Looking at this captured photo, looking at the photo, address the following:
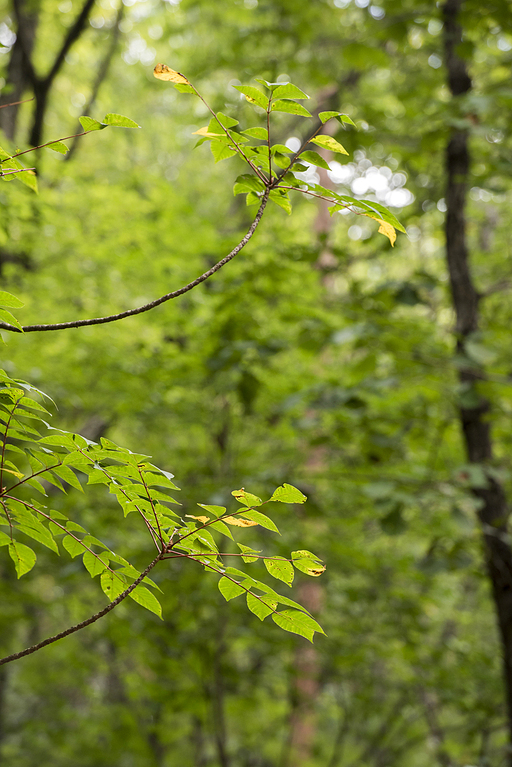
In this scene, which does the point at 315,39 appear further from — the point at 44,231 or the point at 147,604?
the point at 147,604

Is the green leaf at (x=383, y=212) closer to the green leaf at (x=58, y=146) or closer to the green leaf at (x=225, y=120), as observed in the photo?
the green leaf at (x=225, y=120)

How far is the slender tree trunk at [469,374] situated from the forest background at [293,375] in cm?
4

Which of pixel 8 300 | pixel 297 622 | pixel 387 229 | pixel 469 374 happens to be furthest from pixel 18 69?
pixel 297 622

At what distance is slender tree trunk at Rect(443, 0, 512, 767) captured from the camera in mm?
2828

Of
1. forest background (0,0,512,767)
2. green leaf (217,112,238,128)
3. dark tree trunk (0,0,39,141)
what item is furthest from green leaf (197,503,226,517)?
dark tree trunk (0,0,39,141)

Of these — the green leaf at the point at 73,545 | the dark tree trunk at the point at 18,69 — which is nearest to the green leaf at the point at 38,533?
the green leaf at the point at 73,545

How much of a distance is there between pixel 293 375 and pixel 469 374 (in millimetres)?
1448

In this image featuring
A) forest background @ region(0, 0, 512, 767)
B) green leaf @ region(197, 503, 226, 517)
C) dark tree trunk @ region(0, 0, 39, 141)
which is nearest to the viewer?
green leaf @ region(197, 503, 226, 517)

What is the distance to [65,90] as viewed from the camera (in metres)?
8.65

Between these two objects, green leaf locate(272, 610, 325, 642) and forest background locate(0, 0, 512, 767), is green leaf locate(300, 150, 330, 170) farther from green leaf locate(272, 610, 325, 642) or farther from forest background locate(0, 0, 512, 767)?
forest background locate(0, 0, 512, 767)

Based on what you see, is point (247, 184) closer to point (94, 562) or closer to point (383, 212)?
point (383, 212)

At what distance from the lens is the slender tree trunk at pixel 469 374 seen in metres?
Result: 2.83

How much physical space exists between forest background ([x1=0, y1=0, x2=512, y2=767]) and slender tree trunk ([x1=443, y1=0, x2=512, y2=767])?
35mm

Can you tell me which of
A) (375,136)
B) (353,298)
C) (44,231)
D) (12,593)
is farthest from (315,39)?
(12,593)
